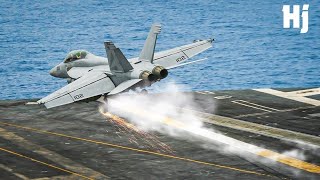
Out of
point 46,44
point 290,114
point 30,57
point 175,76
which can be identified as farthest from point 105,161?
point 46,44

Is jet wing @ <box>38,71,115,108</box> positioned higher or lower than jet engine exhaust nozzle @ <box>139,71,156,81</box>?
lower

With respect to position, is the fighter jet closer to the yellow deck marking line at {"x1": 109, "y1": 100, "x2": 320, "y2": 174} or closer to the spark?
the spark

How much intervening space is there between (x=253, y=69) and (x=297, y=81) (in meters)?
18.9

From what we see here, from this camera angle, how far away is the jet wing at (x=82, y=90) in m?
42.5

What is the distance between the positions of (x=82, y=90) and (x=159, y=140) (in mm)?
6836

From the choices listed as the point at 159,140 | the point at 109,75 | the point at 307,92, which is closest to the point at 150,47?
the point at 109,75

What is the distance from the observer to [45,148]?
40.6m

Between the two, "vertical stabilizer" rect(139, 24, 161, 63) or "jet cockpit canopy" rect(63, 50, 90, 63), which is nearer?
"vertical stabilizer" rect(139, 24, 161, 63)

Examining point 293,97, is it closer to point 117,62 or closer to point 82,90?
point 117,62

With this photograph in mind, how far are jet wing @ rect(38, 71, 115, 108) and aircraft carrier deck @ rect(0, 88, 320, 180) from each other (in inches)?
100

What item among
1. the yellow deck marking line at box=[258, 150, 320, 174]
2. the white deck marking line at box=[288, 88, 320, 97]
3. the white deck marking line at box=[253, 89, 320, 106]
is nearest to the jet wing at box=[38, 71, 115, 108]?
the yellow deck marking line at box=[258, 150, 320, 174]

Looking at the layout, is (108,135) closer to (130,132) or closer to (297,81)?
(130,132)

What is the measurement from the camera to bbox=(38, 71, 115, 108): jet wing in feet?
140

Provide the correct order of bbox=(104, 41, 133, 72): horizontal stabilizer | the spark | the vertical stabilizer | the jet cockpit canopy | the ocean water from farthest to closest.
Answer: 1. the ocean water
2. the jet cockpit canopy
3. the vertical stabilizer
4. bbox=(104, 41, 133, 72): horizontal stabilizer
5. the spark
